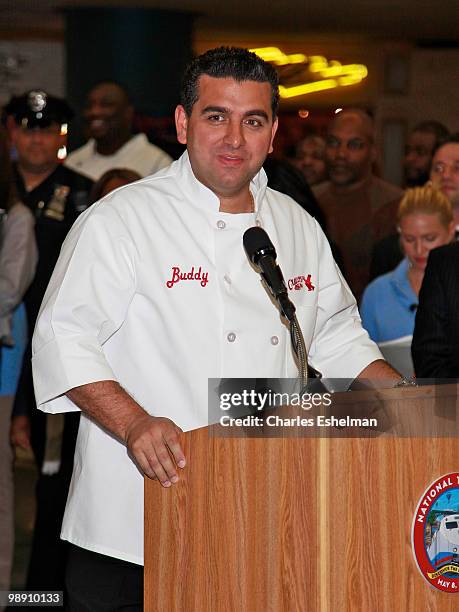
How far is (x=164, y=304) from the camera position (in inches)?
78.5

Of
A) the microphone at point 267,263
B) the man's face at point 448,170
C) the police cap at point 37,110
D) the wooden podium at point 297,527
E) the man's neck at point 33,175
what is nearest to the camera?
the wooden podium at point 297,527

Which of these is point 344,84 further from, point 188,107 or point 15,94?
point 188,107

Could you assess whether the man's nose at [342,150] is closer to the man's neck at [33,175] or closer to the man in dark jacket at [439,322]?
the man's neck at [33,175]

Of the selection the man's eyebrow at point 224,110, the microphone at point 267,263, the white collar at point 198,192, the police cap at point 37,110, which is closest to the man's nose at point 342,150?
the police cap at point 37,110

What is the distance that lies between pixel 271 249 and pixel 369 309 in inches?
79.3

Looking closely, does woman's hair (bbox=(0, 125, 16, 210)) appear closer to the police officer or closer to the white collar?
the police officer

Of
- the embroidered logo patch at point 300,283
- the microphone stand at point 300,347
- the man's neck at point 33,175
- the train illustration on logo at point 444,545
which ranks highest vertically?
the man's neck at point 33,175

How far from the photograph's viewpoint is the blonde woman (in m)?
3.61

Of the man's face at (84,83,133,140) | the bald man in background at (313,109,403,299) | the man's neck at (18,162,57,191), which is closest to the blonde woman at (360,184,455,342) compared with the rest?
the bald man in background at (313,109,403,299)

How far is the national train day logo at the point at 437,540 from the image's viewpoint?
1617 millimetres

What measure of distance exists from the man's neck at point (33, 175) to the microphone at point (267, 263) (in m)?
2.65

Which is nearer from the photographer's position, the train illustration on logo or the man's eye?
the train illustration on logo

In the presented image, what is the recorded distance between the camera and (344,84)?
4.84m

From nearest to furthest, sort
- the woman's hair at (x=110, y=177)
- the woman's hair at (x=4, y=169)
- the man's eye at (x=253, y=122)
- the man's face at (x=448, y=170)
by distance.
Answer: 1. the man's eye at (x=253, y=122)
2. the woman's hair at (x=4, y=169)
3. the man's face at (x=448, y=170)
4. the woman's hair at (x=110, y=177)
